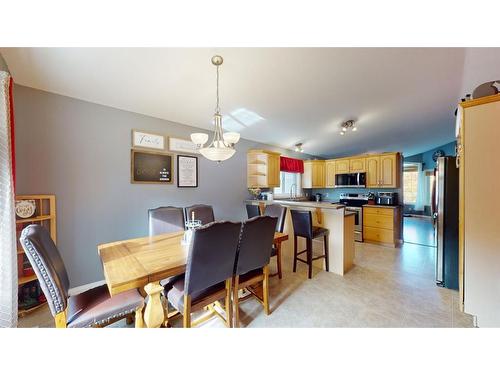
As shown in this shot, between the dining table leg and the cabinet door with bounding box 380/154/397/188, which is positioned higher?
the cabinet door with bounding box 380/154/397/188

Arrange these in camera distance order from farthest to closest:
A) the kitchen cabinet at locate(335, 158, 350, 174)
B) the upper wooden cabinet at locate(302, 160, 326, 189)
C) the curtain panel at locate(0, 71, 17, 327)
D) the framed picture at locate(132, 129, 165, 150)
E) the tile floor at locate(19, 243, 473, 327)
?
1. the upper wooden cabinet at locate(302, 160, 326, 189)
2. the kitchen cabinet at locate(335, 158, 350, 174)
3. the framed picture at locate(132, 129, 165, 150)
4. the tile floor at locate(19, 243, 473, 327)
5. the curtain panel at locate(0, 71, 17, 327)

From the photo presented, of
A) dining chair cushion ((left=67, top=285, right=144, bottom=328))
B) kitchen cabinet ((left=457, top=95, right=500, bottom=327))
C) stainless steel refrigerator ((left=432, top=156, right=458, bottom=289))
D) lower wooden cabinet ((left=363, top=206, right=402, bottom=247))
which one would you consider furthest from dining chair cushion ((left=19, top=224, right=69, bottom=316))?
lower wooden cabinet ((left=363, top=206, right=402, bottom=247))

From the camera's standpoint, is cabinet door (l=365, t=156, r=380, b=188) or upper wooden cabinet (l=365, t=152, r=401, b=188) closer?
upper wooden cabinet (l=365, t=152, r=401, b=188)

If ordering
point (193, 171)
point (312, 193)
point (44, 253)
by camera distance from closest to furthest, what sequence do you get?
point (44, 253), point (193, 171), point (312, 193)

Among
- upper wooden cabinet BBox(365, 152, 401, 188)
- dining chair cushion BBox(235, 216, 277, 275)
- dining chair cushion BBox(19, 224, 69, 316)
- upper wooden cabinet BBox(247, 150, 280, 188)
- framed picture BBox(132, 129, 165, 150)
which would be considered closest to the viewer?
dining chair cushion BBox(19, 224, 69, 316)

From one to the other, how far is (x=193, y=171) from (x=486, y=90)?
11.0 ft

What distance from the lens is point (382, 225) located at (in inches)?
152

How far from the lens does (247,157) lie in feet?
12.9

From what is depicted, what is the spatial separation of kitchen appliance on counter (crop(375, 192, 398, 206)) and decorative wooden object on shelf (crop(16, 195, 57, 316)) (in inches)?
214

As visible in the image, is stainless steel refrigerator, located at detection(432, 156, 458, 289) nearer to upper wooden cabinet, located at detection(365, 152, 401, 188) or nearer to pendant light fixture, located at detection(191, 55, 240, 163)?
upper wooden cabinet, located at detection(365, 152, 401, 188)

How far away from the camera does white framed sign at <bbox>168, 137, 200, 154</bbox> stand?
9.23 feet
